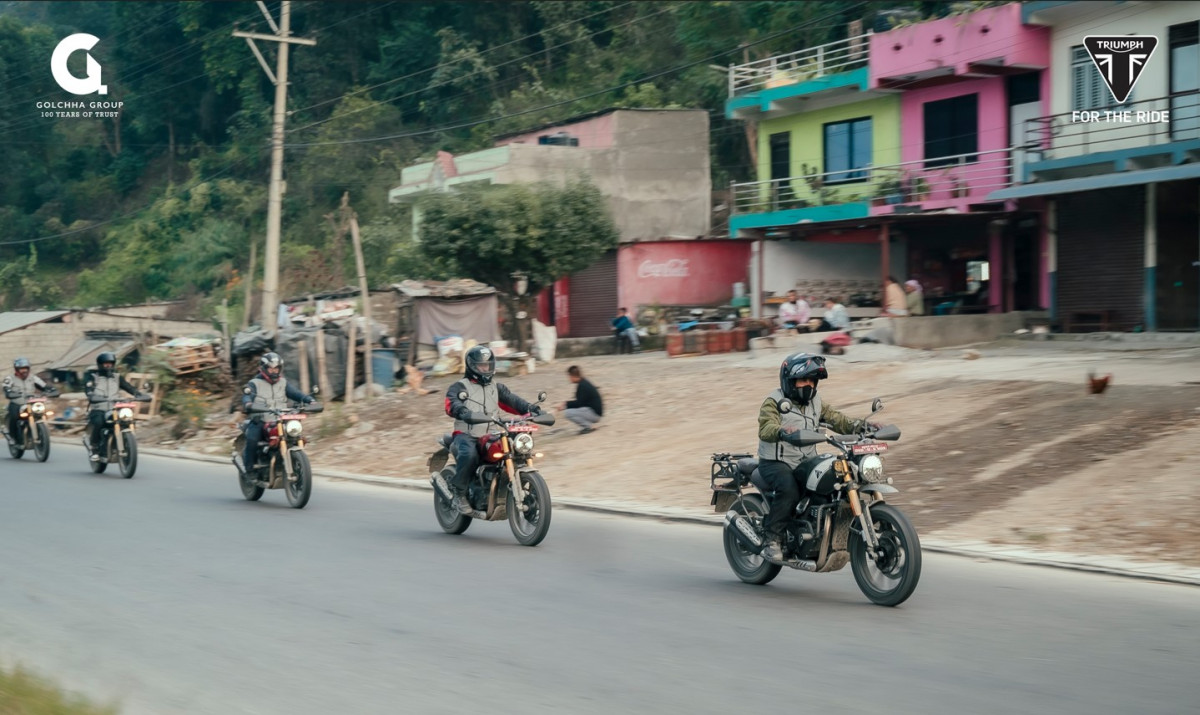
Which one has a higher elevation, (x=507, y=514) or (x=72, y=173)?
(x=72, y=173)

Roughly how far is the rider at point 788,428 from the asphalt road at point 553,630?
22.7 inches

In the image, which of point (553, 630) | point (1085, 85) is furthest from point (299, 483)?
point (1085, 85)

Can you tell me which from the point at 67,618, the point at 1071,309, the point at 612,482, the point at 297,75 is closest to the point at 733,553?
the point at 67,618

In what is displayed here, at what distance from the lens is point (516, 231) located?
2942cm

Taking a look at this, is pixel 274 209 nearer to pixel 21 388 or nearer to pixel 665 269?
pixel 21 388

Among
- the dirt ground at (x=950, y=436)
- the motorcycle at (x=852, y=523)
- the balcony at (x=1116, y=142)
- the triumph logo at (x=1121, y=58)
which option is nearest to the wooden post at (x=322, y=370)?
the dirt ground at (x=950, y=436)

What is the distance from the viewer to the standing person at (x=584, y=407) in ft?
65.9

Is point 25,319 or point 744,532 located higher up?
point 25,319

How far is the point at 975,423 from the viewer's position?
51.6ft

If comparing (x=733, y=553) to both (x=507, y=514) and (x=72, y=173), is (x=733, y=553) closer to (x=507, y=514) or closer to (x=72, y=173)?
(x=507, y=514)

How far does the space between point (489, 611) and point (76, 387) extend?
35412mm

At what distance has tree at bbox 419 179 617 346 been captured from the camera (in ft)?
95.6

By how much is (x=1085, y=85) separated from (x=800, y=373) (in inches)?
843

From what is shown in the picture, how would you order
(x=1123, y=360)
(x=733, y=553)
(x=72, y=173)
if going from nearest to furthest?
(x=733, y=553), (x=1123, y=360), (x=72, y=173)
